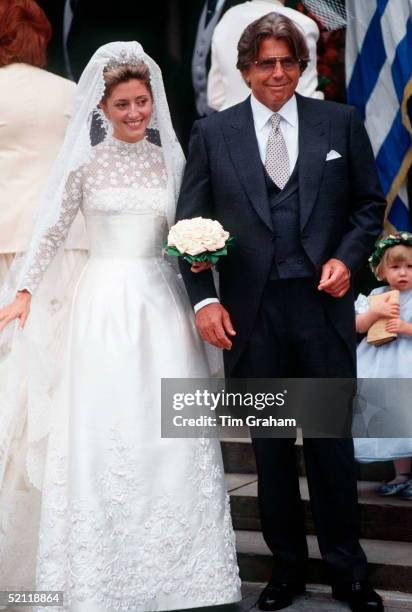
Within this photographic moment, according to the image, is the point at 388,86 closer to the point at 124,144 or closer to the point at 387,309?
the point at 387,309

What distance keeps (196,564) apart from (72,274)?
1.41 metres

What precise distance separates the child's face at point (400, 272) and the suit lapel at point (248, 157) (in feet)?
3.68

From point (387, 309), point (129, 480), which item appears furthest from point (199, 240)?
point (387, 309)

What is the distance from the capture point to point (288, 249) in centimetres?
411

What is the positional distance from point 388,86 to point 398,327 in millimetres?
1717

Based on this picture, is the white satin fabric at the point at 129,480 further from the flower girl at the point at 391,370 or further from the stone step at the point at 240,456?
the stone step at the point at 240,456

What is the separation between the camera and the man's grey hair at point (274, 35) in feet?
13.4

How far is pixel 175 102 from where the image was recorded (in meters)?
7.34

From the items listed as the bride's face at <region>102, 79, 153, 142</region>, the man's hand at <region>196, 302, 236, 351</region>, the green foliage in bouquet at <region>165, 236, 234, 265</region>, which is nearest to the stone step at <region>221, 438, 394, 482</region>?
the man's hand at <region>196, 302, 236, 351</region>

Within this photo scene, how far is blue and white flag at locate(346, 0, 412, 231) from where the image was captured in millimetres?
5898

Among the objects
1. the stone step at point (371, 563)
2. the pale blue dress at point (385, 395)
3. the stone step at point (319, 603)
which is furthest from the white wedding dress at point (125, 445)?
the pale blue dress at point (385, 395)

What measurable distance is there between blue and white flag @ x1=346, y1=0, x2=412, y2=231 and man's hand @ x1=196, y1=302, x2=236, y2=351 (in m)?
2.13

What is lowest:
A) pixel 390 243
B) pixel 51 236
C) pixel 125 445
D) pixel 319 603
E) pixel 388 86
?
pixel 319 603

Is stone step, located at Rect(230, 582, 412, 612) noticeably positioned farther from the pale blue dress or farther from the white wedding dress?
the pale blue dress
